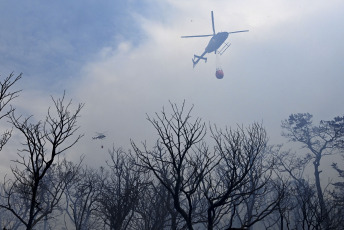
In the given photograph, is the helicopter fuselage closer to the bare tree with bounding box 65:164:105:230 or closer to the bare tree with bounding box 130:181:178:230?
the bare tree with bounding box 65:164:105:230

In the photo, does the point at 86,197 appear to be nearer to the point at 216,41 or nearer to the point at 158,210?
the point at 158,210

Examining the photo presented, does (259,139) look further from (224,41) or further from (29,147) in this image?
(224,41)

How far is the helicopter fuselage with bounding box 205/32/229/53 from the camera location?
34891 mm

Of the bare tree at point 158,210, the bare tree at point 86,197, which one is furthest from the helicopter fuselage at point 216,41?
the bare tree at point 158,210

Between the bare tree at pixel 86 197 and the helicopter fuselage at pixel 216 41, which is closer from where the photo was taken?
the bare tree at pixel 86 197

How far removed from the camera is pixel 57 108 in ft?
20.7

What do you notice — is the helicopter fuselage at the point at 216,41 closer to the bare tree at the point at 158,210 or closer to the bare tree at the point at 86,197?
the bare tree at the point at 86,197

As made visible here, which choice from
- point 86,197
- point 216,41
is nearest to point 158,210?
point 86,197

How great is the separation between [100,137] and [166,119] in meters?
17.2

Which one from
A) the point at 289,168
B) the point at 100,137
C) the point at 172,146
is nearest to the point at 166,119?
the point at 172,146

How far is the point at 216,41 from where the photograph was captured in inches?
1409

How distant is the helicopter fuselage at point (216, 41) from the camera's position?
34.9 m

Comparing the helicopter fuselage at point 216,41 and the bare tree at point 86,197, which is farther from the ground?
the helicopter fuselage at point 216,41

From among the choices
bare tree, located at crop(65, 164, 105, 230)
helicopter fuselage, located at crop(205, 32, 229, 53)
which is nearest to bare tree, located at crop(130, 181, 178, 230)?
bare tree, located at crop(65, 164, 105, 230)
